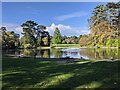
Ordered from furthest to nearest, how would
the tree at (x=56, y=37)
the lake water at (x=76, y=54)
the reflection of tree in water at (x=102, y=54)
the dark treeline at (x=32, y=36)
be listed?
the tree at (x=56, y=37), the dark treeline at (x=32, y=36), the lake water at (x=76, y=54), the reflection of tree in water at (x=102, y=54)

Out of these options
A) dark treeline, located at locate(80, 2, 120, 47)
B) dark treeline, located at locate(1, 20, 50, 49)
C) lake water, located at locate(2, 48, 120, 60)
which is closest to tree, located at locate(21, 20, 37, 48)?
dark treeline, located at locate(1, 20, 50, 49)

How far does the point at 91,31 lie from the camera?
5866cm

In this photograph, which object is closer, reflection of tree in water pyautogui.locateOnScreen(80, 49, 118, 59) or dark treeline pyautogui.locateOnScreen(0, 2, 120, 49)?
reflection of tree in water pyautogui.locateOnScreen(80, 49, 118, 59)

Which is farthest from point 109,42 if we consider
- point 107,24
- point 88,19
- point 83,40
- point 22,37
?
point 22,37

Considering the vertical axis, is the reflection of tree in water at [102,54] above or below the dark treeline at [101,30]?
below

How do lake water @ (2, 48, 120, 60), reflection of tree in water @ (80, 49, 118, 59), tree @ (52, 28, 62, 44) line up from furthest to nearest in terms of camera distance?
1. tree @ (52, 28, 62, 44)
2. lake water @ (2, 48, 120, 60)
3. reflection of tree in water @ (80, 49, 118, 59)

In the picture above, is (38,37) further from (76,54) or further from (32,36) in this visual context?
(76,54)

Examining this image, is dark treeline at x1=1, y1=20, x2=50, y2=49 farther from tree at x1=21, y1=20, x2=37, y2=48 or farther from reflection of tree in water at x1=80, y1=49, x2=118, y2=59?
reflection of tree in water at x1=80, y1=49, x2=118, y2=59

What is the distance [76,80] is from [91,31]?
2059 inches

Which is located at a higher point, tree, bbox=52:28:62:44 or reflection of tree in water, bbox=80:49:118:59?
tree, bbox=52:28:62:44

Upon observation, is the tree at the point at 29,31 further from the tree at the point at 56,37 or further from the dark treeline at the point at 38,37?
the tree at the point at 56,37

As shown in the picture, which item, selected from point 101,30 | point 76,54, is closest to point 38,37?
point 101,30

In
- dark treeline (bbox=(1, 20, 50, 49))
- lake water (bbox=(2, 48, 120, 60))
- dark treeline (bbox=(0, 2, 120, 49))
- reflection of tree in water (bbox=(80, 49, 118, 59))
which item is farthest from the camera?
dark treeline (bbox=(1, 20, 50, 49))

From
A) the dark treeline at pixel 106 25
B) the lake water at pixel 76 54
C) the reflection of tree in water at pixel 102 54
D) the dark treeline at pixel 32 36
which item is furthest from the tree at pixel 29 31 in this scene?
the reflection of tree in water at pixel 102 54
